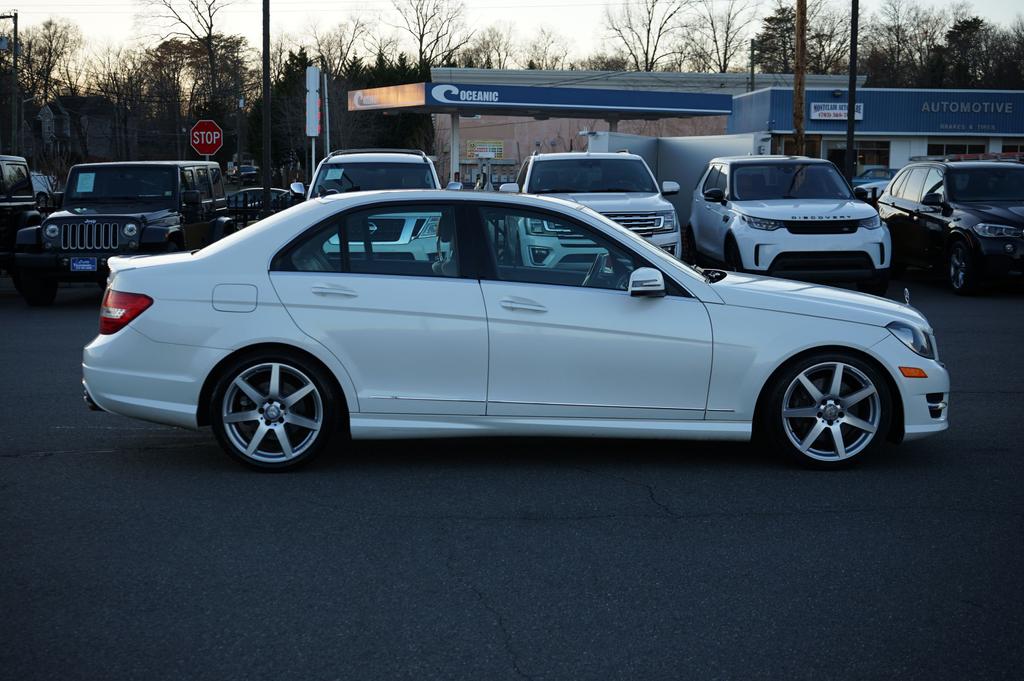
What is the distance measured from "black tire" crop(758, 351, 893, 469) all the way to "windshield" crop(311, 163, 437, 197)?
37.4ft

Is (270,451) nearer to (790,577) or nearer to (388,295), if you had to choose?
(388,295)

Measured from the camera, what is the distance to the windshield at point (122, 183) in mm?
16000

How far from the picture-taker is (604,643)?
409cm

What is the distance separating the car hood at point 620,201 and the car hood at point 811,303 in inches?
372

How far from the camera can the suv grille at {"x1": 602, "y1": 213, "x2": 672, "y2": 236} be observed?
643 inches

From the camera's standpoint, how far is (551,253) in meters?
6.60

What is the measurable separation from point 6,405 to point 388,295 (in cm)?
364

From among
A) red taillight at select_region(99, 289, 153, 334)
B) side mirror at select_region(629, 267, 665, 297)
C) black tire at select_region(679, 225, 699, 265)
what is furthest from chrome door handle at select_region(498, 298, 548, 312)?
black tire at select_region(679, 225, 699, 265)

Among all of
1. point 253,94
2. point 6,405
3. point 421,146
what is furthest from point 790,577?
point 253,94

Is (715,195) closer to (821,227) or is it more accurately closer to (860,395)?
(821,227)

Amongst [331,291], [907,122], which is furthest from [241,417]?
[907,122]

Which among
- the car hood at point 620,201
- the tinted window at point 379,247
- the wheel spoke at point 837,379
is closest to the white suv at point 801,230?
the car hood at point 620,201

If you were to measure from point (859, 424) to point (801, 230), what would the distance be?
30.2 ft

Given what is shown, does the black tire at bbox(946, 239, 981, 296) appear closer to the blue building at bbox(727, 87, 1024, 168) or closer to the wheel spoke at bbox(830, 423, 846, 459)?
the wheel spoke at bbox(830, 423, 846, 459)
